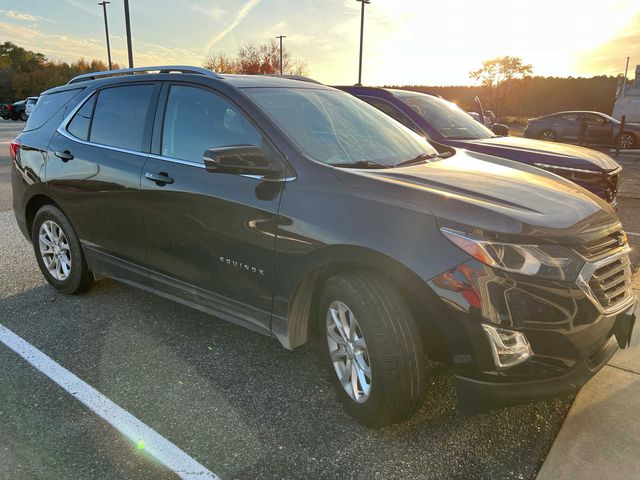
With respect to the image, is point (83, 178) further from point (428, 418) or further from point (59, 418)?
point (428, 418)

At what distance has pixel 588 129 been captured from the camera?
709 inches

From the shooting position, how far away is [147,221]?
3.35 metres

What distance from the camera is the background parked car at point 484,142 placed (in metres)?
5.13

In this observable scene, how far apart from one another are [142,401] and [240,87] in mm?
1863

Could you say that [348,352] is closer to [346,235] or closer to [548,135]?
[346,235]

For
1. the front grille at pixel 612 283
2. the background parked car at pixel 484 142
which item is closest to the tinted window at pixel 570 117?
the background parked car at pixel 484 142

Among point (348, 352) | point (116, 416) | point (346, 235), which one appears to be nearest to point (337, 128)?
point (346, 235)

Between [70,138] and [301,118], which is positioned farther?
[70,138]

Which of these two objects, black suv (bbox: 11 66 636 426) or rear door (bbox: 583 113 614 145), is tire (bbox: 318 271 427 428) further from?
rear door (bbox: 583 113 614 145)

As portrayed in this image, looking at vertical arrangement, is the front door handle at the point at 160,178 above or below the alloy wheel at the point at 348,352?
above

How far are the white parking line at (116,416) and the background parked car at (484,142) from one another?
4.17 m

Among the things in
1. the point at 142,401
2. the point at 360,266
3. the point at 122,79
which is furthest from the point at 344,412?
the point at 122,79

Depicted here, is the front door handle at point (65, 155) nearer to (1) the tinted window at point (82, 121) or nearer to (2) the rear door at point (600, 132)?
(1) the tinted window at point (82, 121)

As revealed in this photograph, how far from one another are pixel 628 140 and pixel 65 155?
64.1 feet
